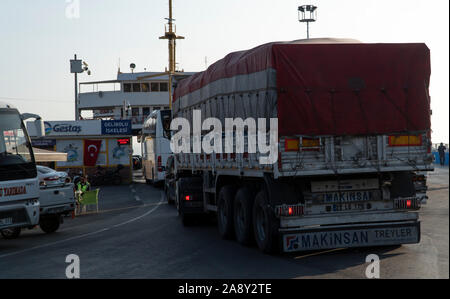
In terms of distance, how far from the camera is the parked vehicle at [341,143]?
9.84 metres

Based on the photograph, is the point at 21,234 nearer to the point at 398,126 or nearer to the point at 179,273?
the point at 179,273

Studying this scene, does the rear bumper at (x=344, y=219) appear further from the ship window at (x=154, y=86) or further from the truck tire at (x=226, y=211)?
the ship window at (x=154, y=86)

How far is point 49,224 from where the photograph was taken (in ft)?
56.0

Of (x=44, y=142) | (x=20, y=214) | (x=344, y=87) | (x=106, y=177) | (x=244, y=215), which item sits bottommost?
(x=106, y=177)

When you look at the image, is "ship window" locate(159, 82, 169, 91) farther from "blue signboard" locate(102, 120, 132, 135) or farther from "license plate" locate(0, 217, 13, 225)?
"license plate" locate(0, 217, 13, 225)

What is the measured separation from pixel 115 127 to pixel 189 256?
1387 inches

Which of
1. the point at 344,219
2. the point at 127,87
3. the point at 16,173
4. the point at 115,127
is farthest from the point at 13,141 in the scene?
the point at 127,87

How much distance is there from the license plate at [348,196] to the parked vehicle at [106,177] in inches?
1332

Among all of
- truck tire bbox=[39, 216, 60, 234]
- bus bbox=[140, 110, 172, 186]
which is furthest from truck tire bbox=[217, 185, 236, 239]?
bus bbox=[140, 110, 172, 186]

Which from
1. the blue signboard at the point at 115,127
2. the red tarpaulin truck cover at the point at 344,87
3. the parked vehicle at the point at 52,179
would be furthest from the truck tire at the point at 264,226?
the blue signboard at the point at 115,127

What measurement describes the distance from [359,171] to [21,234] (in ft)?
35.0

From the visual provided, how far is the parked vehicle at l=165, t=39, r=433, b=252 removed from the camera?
388 inches

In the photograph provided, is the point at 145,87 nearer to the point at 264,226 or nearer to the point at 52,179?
the point at 52,179
